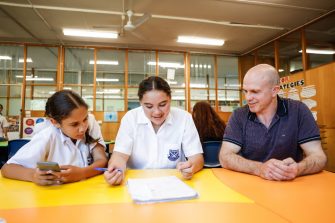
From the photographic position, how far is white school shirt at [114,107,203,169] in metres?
1.55

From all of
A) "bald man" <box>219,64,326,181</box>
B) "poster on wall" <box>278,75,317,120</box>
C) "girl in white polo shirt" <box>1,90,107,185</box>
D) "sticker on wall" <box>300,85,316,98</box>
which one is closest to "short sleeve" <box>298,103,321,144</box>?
"bald man" <box>219,64,326,181</box>

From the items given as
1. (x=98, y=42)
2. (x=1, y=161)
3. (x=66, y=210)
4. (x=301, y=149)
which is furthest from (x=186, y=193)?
(x=98, y=42)

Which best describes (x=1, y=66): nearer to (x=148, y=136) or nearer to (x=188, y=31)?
(x=188, y=31)

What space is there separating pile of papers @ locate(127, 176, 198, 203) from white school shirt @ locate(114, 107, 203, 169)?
1.41ft

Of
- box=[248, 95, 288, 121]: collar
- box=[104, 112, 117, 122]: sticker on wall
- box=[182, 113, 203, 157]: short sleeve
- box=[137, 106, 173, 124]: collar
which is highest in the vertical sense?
box=[104, 112, 117, 122]: sticker on wall

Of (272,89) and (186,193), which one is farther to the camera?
(272,89)

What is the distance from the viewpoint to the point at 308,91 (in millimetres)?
5844

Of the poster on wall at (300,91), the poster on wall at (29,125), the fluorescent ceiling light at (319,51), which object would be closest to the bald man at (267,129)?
the poster on wall at (300,91)

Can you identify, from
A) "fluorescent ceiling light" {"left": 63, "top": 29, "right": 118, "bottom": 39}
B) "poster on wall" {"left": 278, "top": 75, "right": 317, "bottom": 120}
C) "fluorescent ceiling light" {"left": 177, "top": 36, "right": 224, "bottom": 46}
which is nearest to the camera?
"poster on wall" {"left": 278, "top": 75, "right": 317, "bottom": 120}

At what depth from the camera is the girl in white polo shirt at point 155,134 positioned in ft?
4.82

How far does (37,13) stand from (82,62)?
277 cm

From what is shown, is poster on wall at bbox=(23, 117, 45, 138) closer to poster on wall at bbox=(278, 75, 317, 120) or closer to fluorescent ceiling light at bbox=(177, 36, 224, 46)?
fluorescent ceiling light at bbox=(177, 36, 224, 46)

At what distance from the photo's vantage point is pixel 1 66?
753 centimetres

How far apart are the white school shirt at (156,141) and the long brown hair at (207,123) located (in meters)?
1.06
